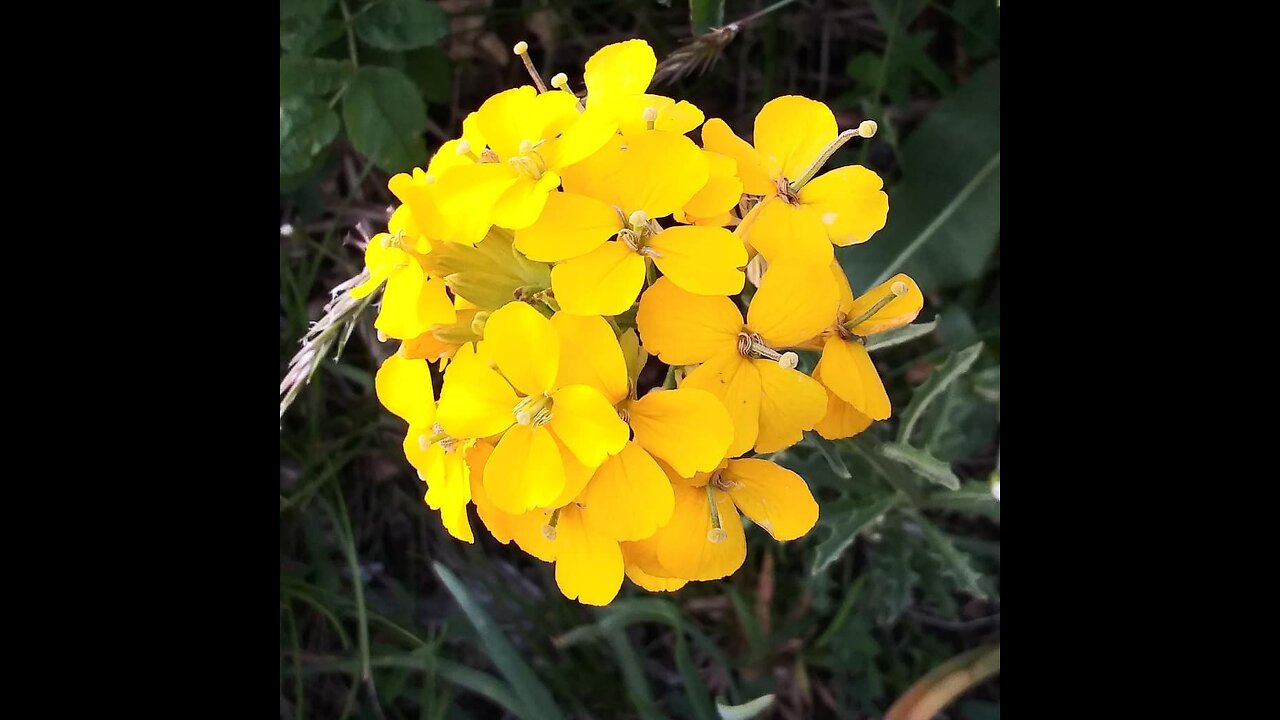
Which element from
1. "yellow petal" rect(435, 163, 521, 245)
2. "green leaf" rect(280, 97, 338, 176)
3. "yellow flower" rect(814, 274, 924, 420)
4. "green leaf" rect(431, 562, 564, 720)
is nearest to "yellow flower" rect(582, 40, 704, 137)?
"yellow petal" rect(435, 163, 521, 245)

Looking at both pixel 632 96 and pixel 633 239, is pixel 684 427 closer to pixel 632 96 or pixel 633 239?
pixel 633 239

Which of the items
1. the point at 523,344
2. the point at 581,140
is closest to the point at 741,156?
the point at 581,140

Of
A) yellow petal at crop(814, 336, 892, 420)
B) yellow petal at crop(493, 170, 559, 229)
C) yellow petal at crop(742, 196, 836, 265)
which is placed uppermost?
yellow petal at crop(493, 170, 559, 229)

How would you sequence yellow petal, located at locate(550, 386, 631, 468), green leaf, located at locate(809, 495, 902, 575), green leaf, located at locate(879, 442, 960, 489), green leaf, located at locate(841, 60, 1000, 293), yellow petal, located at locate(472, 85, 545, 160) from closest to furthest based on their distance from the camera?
1. yellow petal, located at locate(550, 386, 631, 468)
2. yellow petal, located at locate(472, 85, 545, 160)
3. green leaf, located at locate(879, 442, 960, 489)
4. green leaf, located at locate(809, 495, 902, 575)
5. green leaf, located at locate(841, 60, 1000, 293)

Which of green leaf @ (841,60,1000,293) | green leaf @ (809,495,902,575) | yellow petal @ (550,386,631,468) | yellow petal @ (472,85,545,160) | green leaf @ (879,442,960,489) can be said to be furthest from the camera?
green leaf @ (841,60,1000,293)

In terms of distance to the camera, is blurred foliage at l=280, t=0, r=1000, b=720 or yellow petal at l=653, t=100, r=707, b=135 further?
blurred foliage at l=280, t=0, r=1000, b=720

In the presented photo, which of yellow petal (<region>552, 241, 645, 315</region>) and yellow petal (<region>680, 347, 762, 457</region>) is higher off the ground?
yellow petal (<region>552, 241, 645, 315</region>)

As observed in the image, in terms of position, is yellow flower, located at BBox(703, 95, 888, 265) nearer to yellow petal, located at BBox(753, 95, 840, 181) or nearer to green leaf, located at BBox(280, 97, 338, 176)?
yellow petal, located at BBox(753, 95, 840, 181)

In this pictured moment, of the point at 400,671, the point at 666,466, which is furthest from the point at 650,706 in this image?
the point at 666,466
